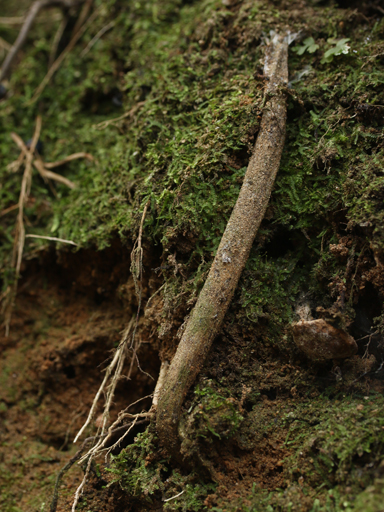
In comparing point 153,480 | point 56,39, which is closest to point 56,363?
point 153,480

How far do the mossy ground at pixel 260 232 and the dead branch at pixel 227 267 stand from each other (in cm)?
9

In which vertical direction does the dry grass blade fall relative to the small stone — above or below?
above

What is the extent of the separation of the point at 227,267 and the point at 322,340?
68 cm

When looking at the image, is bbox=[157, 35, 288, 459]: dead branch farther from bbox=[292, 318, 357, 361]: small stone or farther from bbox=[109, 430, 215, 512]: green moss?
bbox=[292, 318, 357, 361]: small stone

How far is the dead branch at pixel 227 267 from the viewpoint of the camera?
2326 millimetres

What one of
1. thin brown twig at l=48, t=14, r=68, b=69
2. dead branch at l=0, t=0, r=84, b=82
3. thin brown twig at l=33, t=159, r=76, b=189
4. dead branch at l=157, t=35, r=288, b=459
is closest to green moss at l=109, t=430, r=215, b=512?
dead branch at l=157, t=35, r=288, b=459

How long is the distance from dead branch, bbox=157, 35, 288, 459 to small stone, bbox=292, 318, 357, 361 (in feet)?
1.53

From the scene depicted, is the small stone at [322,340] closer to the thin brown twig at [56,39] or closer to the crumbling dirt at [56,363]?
the crumbling dirt at [56,363]

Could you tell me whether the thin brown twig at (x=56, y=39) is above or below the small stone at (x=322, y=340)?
above

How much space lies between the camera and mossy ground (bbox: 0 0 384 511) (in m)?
2.19

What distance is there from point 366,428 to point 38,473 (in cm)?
237

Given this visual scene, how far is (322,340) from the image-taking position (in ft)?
7.41

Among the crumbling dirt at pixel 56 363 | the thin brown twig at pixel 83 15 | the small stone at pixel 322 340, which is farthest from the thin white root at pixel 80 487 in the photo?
the thin brown twig at pixel 83 15

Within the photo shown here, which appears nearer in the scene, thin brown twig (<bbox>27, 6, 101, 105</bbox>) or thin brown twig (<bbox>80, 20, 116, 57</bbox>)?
thin brown twig (<bbox>80, 20, 116, 57</bbox>)
